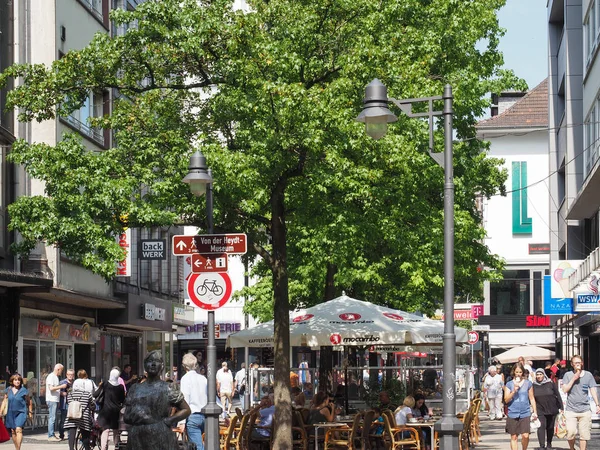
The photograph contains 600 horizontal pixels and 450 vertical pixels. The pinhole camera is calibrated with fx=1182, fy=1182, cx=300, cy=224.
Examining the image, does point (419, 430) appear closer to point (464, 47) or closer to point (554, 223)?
point (464, 47)

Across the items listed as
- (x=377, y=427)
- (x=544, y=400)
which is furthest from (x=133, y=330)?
(x=377, y=427)

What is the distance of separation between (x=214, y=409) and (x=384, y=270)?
18.1 meters

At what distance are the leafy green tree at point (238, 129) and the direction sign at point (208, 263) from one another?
1753 millimetres

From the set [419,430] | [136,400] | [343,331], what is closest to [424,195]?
[343,331]

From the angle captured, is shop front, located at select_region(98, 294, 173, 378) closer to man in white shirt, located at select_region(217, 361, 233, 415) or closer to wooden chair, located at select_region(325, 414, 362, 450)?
man in white shirt, located at select_region(217, 361, 233, 415)

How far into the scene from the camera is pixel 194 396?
1883cm

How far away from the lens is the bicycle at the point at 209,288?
1581 cm

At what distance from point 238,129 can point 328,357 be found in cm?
1308

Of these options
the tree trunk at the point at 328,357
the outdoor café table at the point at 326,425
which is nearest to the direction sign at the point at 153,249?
the tree trunk at the point at 328,357

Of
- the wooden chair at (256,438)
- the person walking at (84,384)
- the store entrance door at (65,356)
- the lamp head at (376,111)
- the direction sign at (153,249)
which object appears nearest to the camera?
the lamp head at (376,111)

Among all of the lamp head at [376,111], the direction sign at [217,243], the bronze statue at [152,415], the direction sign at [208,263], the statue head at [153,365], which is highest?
the lamp head at [376,111]

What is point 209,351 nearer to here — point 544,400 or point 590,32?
point 544,400

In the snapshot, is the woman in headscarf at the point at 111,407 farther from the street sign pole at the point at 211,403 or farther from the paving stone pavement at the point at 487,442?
the paving stone pavement at the point at 487,442

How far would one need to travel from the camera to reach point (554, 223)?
58.6 meters
